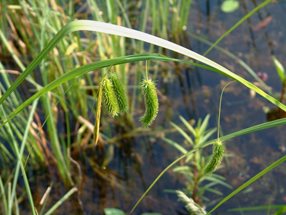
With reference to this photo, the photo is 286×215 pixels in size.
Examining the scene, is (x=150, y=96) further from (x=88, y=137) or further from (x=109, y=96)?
(x=88, y=137)

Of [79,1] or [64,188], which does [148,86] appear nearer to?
[64,188]

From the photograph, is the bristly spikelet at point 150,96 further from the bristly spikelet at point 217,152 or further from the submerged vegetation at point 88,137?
the submerged vegetation at point 88,137

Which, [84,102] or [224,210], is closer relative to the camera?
[224,210]

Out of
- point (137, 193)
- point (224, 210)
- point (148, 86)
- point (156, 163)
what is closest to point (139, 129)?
point (156, 163)

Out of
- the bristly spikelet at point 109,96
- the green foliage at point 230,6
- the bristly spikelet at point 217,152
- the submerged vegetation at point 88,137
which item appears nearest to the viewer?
the bristly spikelet at point 109,96

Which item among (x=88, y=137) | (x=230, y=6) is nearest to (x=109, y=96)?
(x=88, y=137)

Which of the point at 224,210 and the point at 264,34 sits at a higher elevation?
the point at 264,34

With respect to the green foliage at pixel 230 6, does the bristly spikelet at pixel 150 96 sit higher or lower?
higher

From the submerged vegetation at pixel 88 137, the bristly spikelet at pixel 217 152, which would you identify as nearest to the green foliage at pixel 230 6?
the submerged vegetation at pixel 88 137
